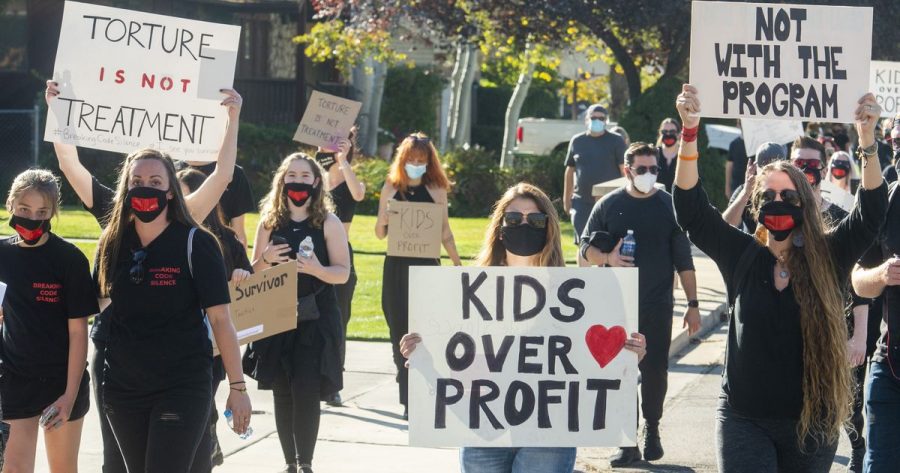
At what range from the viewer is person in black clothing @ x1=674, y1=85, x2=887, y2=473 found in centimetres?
478

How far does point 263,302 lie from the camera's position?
6.80 m

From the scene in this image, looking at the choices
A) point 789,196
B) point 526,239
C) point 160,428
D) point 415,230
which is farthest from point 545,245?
point 415,230

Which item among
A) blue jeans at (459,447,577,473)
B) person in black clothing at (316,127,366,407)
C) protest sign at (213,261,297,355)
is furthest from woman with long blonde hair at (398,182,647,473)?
person in black clothing at (316,127,366,407)

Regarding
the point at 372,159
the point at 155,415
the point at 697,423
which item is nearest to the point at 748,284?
the point at 155,415

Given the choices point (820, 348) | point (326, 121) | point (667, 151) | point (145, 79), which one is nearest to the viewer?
point (820, 348)

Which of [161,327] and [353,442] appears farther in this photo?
[353,442]

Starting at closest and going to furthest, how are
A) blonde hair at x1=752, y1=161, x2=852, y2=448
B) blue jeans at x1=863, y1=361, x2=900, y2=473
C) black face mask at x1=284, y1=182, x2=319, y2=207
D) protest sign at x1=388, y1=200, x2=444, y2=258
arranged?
blonde hair at x1=752, y1=161, x2=852, y2=448 < blue jeans at x1=863, y1=361, x2=900, y2=473 < black face mask at x1=284, y1=182, x2=319, y2=207 < protest sign at x1=388, y1=200, x2=444, y2=258

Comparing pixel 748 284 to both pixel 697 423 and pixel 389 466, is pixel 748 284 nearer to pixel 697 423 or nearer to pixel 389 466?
pixel 389 466

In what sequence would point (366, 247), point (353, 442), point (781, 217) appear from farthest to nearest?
point (366, 247)
point (353, 442)
point (781, 217)

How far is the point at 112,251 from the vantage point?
524cm

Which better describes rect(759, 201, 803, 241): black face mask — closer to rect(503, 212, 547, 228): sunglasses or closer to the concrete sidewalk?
rect(503, 212, 547, 228): sunglasses

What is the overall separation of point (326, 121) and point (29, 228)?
528 centimetres

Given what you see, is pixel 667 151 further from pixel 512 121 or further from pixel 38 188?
pixel 512 121

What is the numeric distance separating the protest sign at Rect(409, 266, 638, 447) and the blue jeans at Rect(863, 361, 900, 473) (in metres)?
1.09
